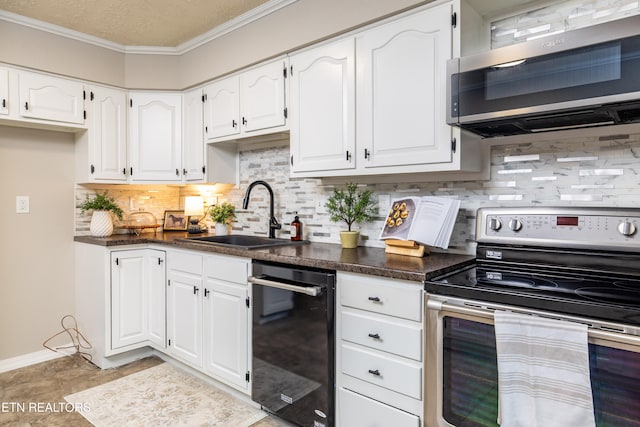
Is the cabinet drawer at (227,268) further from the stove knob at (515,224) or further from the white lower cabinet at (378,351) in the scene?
the stove knob at (515,224)

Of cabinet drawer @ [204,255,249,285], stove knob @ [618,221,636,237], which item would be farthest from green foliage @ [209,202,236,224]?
stove knob @ [618,221,636,237]

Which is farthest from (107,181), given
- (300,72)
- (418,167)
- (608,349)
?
(608,349)

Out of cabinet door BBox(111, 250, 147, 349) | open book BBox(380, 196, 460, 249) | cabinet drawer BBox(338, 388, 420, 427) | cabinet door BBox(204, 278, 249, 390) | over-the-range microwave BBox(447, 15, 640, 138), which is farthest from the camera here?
cabinet door BBox(111, 250, 147, 349)

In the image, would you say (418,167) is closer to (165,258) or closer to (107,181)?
(165,258)

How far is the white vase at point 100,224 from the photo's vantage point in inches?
122

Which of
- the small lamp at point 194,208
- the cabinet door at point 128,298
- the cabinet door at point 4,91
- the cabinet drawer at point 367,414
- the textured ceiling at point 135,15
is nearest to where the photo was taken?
the cabinet drawer at point 367,414

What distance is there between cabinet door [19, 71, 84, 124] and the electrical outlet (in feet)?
7.82

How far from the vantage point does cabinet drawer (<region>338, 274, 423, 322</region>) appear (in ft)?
5.04

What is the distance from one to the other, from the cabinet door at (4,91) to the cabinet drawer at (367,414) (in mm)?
2820

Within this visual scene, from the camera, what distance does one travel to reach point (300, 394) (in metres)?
1.95

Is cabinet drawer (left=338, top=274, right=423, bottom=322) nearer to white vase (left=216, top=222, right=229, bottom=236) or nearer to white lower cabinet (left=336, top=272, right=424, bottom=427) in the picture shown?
white lower cabinet (left=336, top=272, right=424, bottom=427)

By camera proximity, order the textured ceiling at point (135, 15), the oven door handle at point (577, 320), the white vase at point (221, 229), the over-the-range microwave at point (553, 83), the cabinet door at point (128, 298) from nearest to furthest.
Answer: the oven door handle at point (577, 320) → the over-the-range microwave at point (553, 83) → the textured ceiling at point (135, 15) → the cabinet door at point (128, 298) → the white vase at point (221, 229)

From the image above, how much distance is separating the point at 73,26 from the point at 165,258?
182cm

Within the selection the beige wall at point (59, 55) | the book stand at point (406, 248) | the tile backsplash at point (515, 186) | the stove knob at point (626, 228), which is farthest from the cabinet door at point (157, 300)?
the stove knob at point (626, 228)
